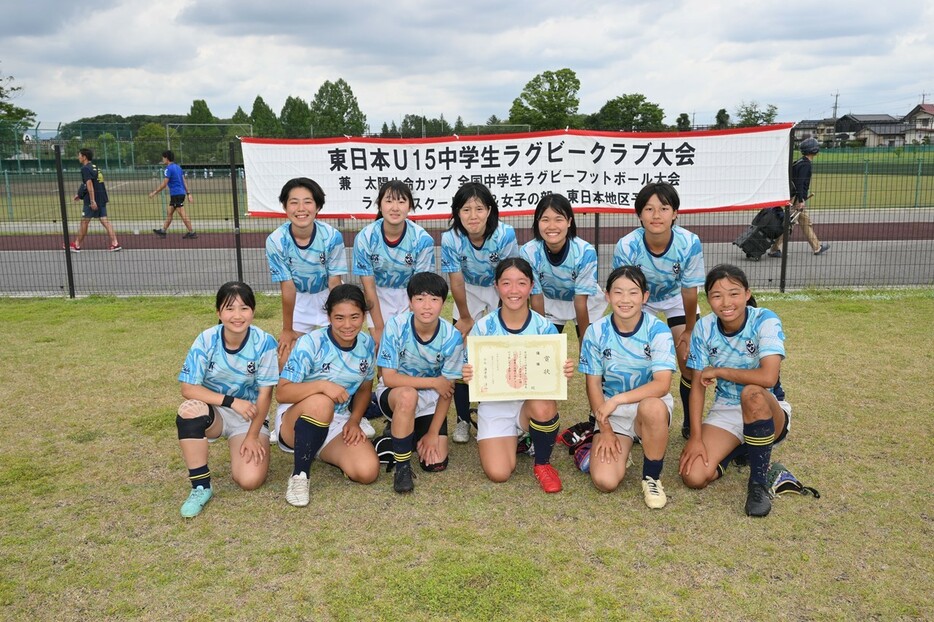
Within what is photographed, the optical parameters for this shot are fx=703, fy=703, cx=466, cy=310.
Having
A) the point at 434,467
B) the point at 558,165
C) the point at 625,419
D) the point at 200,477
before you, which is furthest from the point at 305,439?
the point at 558,165

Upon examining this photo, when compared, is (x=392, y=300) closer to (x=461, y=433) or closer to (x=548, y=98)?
(x=461, y=433)

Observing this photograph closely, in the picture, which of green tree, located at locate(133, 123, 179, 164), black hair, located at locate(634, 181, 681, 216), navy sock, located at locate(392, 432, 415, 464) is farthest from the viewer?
green tree, located at locate(133, 123, 179, 164)

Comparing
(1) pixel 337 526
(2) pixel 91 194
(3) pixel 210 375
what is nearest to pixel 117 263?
(2) pixel 91 194

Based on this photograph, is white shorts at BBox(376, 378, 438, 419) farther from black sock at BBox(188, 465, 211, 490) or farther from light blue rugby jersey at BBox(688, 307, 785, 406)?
light blue rugby jersey at BBox(688, 307, 785, 406)

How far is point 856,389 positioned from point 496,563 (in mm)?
3696

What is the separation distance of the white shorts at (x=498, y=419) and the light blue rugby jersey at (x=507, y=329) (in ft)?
1.50

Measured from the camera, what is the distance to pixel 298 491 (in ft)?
12.8

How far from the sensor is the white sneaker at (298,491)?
152 inches

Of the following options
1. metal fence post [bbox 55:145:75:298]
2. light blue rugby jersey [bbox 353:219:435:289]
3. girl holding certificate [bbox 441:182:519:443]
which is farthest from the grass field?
metal fence post [bbox 55:145:75:298]

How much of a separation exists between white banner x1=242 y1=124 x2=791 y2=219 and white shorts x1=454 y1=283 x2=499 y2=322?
11.1 ft

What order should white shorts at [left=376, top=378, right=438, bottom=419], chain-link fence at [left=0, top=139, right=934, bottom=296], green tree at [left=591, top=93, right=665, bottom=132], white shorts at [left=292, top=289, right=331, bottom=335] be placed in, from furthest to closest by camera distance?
1. green tree at [left=591, top=93, right=665, bottom=132]
2. chain-link fence at [left=0, top=139, right=934, bottom=296]
3. white shorts at [left=292, top=289, right=331, bottom=335]
4. white shorts at [left=376, top=378, right=438, bottom=419]

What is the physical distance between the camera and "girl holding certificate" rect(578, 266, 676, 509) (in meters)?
3.93

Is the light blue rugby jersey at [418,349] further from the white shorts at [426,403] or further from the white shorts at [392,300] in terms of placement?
the white shorts at [392,300]

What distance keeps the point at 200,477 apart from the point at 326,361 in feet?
3.08
